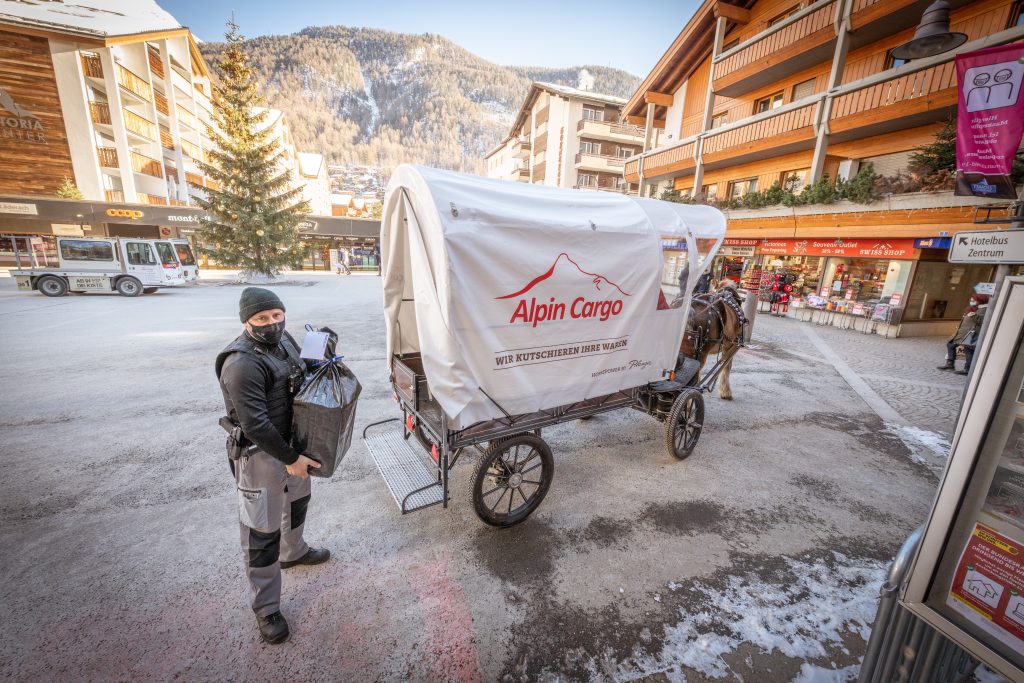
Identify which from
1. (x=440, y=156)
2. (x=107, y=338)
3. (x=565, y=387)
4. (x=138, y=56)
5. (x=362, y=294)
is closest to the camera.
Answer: (x=565, y=387)

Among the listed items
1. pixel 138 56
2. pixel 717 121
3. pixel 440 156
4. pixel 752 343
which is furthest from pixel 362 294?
pixel 440 156

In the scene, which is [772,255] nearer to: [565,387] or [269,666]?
[565,387]

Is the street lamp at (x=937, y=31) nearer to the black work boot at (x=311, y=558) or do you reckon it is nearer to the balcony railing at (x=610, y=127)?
the black work boot at (x=311, y=558)

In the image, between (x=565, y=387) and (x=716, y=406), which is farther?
(x=716, y=406)

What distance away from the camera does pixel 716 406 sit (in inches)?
277

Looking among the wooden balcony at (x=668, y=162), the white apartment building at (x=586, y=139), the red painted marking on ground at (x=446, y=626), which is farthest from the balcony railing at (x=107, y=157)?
the red painted marking on ground at (x=446, y=626)

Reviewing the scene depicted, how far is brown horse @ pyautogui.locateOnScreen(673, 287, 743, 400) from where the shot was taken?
6324 millimetres

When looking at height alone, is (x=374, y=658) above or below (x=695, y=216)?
below

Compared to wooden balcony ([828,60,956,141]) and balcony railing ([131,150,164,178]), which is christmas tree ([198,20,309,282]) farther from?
wooden balcony ([828,60,956,141])

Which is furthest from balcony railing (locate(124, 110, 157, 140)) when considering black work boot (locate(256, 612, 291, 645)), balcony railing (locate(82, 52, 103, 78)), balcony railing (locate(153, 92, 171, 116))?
A: black work boot (locate(256, 612, 291, 645))

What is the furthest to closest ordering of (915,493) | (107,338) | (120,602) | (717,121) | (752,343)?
(717,121)
(752,343)
(107,338)
(915,493)
(120,602)

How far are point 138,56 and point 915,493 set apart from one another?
138 ft

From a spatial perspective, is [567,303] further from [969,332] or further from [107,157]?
[107,157]

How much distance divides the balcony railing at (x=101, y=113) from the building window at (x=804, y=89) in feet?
120
